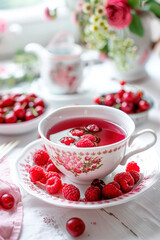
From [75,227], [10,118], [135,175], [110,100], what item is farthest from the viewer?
[110,100]

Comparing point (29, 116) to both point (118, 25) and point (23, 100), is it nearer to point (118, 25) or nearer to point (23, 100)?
point (23, 100)

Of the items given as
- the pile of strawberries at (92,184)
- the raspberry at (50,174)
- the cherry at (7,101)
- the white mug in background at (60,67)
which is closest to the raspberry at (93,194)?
the pile of strawberries at (92,184)

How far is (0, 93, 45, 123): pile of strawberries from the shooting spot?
1.01 meters

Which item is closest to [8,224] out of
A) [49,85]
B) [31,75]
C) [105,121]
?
[105,121]

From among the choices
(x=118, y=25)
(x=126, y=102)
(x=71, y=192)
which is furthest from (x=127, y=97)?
(x=71, y=192)

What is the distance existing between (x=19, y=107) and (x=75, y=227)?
1.65 ft

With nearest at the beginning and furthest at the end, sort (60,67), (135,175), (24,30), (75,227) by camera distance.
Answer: (75,227), (135,175), (60,67), (24,30)

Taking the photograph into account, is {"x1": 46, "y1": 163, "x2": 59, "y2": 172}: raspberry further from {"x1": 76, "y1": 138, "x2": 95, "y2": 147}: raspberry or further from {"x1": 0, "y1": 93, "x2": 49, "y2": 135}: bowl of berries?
{"x1": 0, "y1": 93, "x2": 49, "y2": 135}: bowl of berries

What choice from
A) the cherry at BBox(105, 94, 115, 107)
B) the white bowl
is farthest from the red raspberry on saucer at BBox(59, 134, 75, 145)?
the cherry at BBox(105, 94, 115, 107)

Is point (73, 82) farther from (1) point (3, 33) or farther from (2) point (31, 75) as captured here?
(1) point (3, 33)

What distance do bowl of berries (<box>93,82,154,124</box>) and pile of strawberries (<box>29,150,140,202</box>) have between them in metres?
0.29

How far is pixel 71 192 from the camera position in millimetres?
688

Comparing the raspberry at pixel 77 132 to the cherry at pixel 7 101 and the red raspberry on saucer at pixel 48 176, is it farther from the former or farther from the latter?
the cherry at pixel 7 101

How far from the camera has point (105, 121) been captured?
85 centimetres
